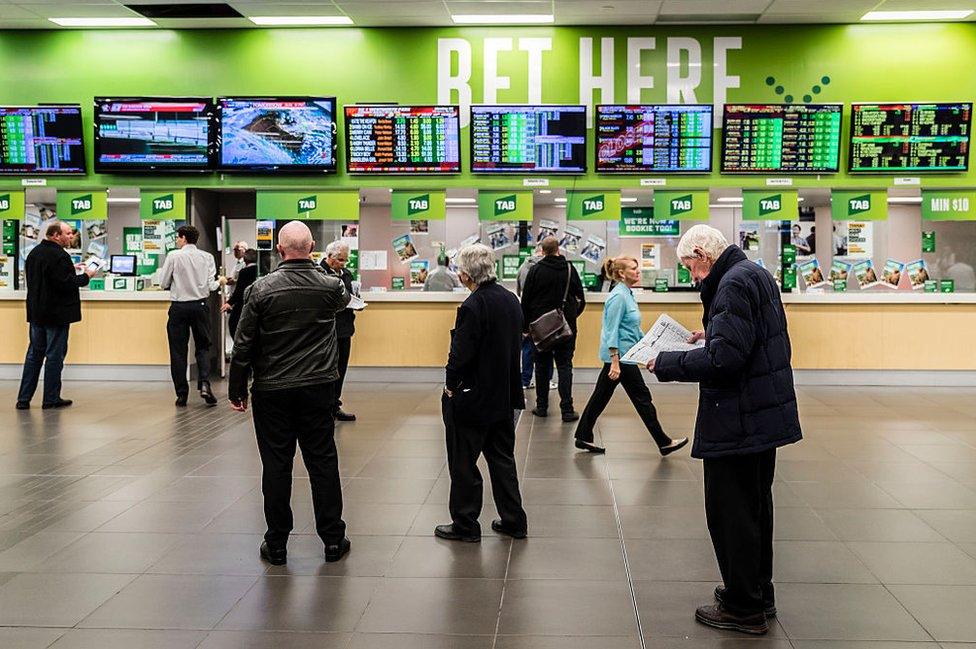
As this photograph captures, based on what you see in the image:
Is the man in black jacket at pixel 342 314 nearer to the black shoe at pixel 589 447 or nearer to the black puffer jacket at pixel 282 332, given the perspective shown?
the black shoe at pixel 589 447

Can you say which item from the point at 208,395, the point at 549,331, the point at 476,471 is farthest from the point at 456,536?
the point at 208,395

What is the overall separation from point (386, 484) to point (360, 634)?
Answer: 8.19 feet

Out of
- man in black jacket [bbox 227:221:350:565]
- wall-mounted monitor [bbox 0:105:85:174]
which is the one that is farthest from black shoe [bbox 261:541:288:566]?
wall-mounted monitor [bbox 0:105:85:174]

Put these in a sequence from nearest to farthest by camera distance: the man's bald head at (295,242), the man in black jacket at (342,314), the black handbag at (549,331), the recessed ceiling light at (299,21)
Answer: the man's bald head at (295,242) < the man in black jacket at (342,314) < the black handbag at (549,331) < the recessed ceiling light at (299,21)

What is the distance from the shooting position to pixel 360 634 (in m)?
3.62

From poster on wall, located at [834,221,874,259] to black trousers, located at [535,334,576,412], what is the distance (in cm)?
457

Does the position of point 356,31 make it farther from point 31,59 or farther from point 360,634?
point 360,634

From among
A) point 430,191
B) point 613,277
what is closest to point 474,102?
point 430,191

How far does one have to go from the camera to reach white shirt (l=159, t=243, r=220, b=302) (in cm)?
941

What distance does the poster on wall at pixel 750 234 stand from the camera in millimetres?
12023

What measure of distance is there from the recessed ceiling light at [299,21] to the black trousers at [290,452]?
7310mm

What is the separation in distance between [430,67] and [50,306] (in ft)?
16.4

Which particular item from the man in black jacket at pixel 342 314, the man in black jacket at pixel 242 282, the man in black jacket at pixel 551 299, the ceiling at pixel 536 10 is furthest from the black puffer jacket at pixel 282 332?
the ceiling at pixel 536 10

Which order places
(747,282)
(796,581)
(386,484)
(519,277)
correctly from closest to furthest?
(747,282)
(796,581)
(386,484)
(519,277)
